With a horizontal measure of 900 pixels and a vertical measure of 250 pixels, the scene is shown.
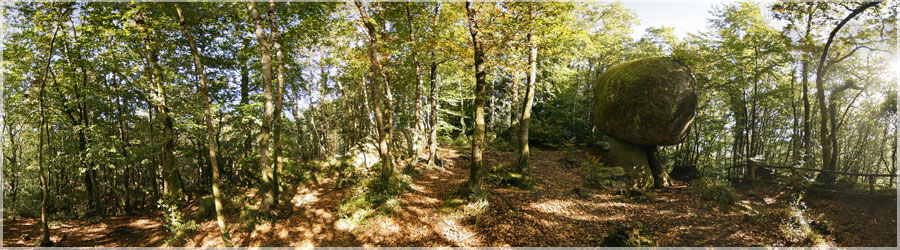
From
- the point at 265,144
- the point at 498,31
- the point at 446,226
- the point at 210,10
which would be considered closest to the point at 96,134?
the point at 210,10

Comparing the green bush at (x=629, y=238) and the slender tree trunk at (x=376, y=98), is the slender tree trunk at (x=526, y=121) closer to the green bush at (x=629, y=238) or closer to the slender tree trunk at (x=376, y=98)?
the green bush at (x=629, y=238)

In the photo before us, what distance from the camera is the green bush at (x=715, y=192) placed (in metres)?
8.79

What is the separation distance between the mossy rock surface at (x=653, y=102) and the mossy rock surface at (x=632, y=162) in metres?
0.53

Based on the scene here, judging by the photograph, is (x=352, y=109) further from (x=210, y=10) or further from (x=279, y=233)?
(x=279, y=233)

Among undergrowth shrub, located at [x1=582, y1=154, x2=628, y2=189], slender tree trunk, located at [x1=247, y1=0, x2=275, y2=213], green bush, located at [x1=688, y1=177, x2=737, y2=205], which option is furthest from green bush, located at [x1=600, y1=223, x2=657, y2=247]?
slender tree trunk, located at [x1=247, y1=0, x2=275, y2=213]

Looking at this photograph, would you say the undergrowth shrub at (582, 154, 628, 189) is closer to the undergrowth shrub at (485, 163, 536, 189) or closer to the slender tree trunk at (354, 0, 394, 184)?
the undergrowth shrub at (485, 163, 536, 189)

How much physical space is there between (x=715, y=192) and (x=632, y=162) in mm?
2560

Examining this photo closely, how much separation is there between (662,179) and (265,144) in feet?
45.0

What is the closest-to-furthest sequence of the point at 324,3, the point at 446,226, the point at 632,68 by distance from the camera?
the point at 446,226 → the point at 324,3 → the point at 632,68

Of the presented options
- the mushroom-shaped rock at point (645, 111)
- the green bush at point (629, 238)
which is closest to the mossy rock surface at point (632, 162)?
the mushroom-shaped rock at point (645, 111)

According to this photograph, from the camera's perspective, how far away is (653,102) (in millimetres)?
10320

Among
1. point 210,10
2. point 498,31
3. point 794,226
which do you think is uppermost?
point 210,10

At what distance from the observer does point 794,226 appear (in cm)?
668

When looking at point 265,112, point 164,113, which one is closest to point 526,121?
point 265,112
